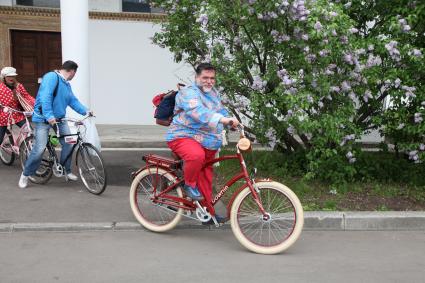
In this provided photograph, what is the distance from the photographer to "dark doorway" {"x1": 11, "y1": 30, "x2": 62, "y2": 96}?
12.1 metres

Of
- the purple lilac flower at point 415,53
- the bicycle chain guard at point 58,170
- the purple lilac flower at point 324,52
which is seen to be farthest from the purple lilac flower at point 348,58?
the bicycle chain guard at point 58,170

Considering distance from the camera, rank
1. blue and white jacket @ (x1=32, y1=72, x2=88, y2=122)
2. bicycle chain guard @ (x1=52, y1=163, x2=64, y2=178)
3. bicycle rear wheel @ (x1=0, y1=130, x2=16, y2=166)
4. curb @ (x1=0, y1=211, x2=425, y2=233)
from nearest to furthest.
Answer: curb @ (x1=0, y1=211, x2=425, y2=233)
blue and white jacket @ (x1=32, y1=72, x2=88, y2=122)
bicycle chain guard @ (x1=52, y1=163, x2=64, y2=178)
bicycle rear wheel @ (x1=0, y1=130, x2=16, y2=166)

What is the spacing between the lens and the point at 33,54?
1225 centimetres

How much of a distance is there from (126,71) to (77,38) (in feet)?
13.4

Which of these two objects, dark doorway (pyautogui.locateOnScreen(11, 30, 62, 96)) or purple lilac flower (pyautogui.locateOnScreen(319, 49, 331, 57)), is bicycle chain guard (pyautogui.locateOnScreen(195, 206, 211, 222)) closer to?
purple lilac flower (pyautogui.locateOnScreen(319, 49, 331, 57))

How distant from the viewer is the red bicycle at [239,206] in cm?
432

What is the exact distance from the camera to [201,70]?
14.4ft

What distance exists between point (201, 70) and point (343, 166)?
2752 mm

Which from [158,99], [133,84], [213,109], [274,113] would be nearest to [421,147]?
[274,113]

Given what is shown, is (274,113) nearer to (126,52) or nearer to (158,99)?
(158,99)

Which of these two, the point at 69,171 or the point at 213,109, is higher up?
the point at 213,109

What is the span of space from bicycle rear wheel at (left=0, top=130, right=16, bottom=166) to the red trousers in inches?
151

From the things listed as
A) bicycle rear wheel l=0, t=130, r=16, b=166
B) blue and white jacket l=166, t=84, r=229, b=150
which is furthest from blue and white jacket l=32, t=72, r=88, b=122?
blue and white jacket l=166, t=84, r=229, b=150

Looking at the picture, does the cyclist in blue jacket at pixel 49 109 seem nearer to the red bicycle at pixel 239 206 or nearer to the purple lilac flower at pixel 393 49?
the red bicycle at pixel 239 206
